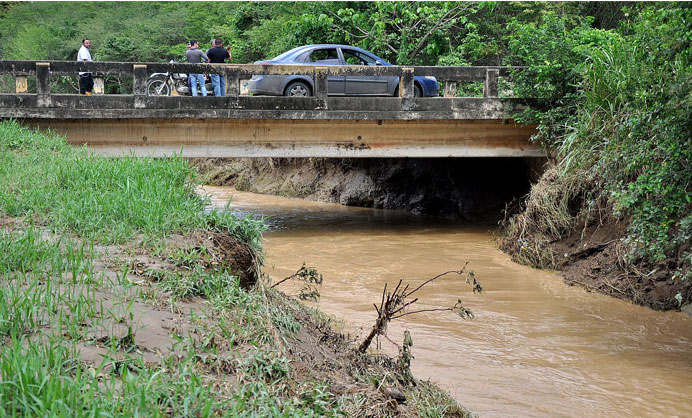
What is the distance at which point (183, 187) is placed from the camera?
7340 millimetres

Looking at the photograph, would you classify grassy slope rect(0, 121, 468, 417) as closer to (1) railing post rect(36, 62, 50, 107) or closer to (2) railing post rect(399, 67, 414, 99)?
(1) railing post rect(36, 62, 50, 107)

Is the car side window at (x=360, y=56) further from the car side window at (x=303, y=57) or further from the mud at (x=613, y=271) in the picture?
the mud at (x=613, y=271)

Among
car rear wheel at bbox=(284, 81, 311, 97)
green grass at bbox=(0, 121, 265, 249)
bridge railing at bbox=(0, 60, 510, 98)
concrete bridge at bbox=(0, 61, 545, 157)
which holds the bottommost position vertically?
green grass at bbox=(0, 121, 265, 249)

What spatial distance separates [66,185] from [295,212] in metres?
12.8

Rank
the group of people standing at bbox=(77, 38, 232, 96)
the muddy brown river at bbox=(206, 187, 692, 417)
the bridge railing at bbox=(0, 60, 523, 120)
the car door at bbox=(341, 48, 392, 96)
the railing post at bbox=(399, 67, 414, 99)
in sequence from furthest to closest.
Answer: the car door at bbox=(341, 48, 392, 96) → the group of people standing at bbox=(77, 38, 232, 96) → the railing post at bbox=(399, 67, 414, 99) → the bridge railing at bbox=(0, 60, 523, 120) → the muddy brown river at bbox=(206, 187, 692, 417)

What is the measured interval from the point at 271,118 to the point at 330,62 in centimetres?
275

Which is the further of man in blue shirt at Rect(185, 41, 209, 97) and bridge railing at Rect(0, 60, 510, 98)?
man in blue shirt at Rect(185, 41, 209, 97)

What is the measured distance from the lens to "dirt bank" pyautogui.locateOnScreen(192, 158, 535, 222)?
59.9 ft

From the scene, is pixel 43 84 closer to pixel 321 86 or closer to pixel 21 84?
pixel 21 84

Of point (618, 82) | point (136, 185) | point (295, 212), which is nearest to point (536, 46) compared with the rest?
point (618, 82)

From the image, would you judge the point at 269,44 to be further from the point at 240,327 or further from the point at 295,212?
the point at 240,327

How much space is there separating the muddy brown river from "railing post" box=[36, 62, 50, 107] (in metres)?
4.98

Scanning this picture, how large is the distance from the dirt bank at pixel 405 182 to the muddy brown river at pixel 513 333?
3776 millimetres

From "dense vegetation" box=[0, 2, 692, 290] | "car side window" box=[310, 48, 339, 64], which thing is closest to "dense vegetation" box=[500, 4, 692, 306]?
"dense vegetation" box=[0, 2, 692, 290]
